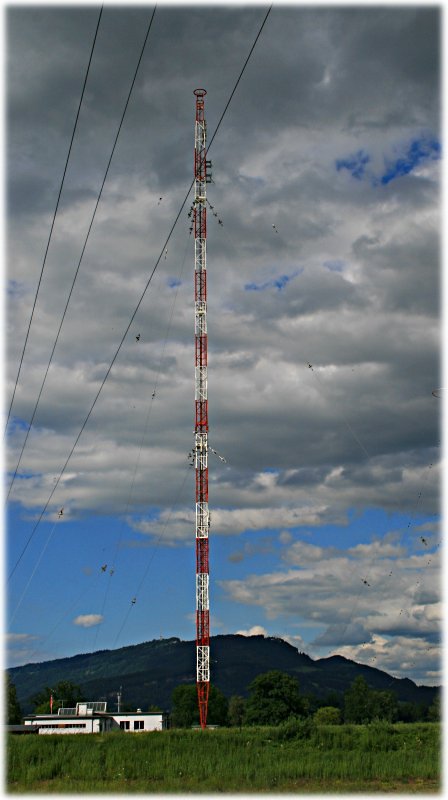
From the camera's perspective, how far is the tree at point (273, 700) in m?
123

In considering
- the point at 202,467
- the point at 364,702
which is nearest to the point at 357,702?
the point at 364,702

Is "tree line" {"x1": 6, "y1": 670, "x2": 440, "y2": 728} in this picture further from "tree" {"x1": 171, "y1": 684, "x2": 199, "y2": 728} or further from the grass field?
the grass field

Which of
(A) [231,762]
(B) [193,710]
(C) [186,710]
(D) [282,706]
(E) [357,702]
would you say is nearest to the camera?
(A) [231,762]

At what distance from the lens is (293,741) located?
185 ft

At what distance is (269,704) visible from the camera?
125312mm

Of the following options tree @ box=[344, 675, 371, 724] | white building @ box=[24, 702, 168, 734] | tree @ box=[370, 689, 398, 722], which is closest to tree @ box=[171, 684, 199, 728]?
tree @ box=[344, 675, 371, 724]

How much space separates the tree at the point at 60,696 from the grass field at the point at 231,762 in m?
116

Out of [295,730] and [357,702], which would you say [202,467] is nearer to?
[295,730]

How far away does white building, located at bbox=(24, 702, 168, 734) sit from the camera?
10194cm

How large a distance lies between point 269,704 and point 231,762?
8381 cm

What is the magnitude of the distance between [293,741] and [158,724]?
61266 millimetres

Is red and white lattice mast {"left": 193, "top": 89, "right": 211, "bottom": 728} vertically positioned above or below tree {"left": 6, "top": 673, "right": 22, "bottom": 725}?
above

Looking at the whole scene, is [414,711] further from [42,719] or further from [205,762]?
[205,762]

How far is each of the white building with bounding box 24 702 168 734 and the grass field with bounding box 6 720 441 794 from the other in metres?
44.7
